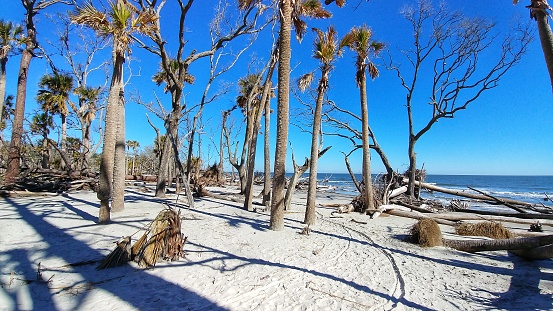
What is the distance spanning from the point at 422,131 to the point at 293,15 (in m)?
11.0

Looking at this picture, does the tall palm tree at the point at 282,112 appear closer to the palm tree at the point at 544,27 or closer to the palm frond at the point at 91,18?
the palm frond at the point at 91,18

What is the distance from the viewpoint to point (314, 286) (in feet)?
13.6

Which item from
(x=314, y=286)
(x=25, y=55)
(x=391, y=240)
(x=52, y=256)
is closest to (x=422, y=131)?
(x=391, y=240)

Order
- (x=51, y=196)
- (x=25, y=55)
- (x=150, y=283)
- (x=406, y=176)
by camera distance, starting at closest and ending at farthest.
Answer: (x=150, y=283)
(x=51, y=196)
(x=25, y=55)
(x=406, y=176)

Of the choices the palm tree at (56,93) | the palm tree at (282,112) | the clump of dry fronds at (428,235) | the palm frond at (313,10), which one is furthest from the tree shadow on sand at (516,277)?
the palm tree at (56,93)

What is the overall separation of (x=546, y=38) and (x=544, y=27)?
18cm

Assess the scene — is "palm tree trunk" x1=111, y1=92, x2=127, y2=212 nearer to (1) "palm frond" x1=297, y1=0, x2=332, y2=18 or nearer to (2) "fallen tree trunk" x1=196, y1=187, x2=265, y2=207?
(2) "fallen tree trunk" x1=196, y1=187, x2=265, y2=207

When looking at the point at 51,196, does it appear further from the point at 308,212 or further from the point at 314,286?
the point at 314,286

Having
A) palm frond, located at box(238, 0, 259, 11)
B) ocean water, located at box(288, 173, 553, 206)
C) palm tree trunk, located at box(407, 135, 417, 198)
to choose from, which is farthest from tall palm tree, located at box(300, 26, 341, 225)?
palm tree trunk, located at box(407, 135, 417, 198)

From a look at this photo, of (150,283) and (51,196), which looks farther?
(51,196)

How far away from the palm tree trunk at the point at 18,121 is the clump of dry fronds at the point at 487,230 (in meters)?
18.8

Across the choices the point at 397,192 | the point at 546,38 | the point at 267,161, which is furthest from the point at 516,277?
the point at 397,192

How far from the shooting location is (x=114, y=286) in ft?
12.6

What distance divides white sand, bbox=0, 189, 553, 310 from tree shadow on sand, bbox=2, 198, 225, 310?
0.5 inches
